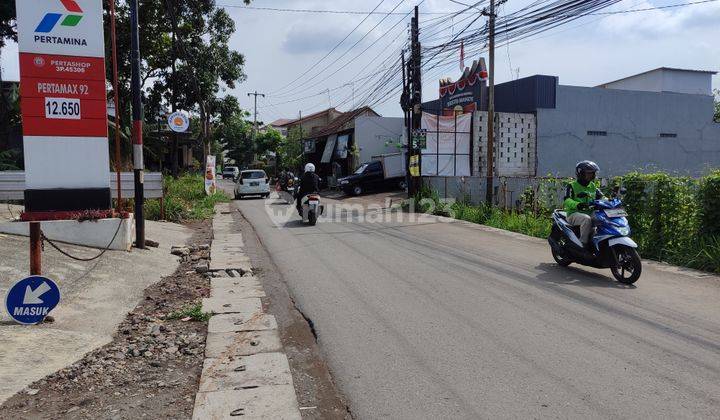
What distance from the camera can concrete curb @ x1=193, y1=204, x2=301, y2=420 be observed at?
4037 millimetres

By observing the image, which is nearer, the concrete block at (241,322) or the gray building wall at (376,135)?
the concrete block at (241,322)

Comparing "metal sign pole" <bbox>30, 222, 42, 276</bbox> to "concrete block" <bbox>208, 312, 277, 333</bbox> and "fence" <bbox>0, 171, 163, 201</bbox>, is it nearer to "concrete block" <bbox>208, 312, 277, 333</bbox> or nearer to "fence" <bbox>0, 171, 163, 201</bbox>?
"concrete block" <bbox>208, 312, 277, 333</bbox>

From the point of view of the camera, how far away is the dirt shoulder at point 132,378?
4.05m

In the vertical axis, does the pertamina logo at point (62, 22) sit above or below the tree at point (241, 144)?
below

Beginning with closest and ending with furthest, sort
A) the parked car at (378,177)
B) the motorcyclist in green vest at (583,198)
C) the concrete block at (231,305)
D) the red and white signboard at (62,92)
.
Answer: the red and white signboard at (62,92) < the concrete block at (231,305) < the motorcyclist in green vest at (583,198) < the parked car at (378,177)

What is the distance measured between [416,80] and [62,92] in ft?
55.0

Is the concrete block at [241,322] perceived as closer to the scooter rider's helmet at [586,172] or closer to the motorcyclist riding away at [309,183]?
the scooter rider's helmet at [586,172]

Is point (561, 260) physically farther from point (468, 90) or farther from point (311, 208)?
point (468, 90)

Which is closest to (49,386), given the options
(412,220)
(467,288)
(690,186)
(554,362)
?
(554,362)

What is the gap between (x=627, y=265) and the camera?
7.83m

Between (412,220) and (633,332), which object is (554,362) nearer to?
(633,332)

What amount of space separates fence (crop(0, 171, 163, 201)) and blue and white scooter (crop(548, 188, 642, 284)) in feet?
32.7

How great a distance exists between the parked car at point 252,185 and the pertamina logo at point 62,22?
23342 mm

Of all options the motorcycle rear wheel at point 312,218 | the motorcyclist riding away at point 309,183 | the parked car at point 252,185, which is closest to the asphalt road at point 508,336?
the motorcycle rear wheel at point 312,218
